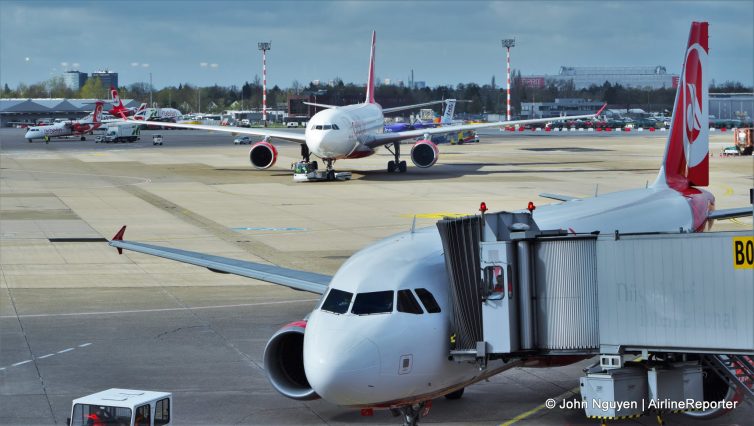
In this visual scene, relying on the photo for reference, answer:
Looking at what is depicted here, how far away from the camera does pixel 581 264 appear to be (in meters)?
17.5

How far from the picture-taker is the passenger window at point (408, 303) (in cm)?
1714

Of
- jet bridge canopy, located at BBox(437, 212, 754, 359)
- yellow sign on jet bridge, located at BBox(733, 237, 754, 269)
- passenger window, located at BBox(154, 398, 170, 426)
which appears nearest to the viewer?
yellow sign on jet bridge, located at BBox(733, 237, 754, 269)

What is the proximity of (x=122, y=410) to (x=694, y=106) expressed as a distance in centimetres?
2243

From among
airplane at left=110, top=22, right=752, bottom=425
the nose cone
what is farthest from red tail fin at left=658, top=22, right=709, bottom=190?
the nose cone

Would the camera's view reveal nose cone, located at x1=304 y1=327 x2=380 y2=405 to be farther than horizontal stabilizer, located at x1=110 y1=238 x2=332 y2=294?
No

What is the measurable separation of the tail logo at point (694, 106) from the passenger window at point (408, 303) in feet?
57.9

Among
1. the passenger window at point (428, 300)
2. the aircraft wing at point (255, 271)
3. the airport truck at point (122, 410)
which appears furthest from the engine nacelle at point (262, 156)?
the passenger window at point (428, 300)

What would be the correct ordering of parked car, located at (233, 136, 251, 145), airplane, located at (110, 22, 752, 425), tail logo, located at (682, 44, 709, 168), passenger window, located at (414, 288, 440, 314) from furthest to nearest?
parked car, located at (233, 136, 251, 145) < tail logo, located at (682, 44, 709, 168) < passenger window, located at (414, 288, 440, 314) < airplane, located at (110, 22, 752, 425)

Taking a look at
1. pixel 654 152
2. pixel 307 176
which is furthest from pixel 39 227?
pixel 654 152

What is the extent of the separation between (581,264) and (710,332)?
237 centimetres

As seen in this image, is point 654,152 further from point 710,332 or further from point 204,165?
point 710,332

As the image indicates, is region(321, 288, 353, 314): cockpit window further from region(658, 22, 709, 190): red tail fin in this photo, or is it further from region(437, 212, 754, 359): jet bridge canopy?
region(658, 22, 709, 190): red tail fin

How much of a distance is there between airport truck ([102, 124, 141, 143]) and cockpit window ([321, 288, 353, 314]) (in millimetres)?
134600

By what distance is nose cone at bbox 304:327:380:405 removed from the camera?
16391 mm
